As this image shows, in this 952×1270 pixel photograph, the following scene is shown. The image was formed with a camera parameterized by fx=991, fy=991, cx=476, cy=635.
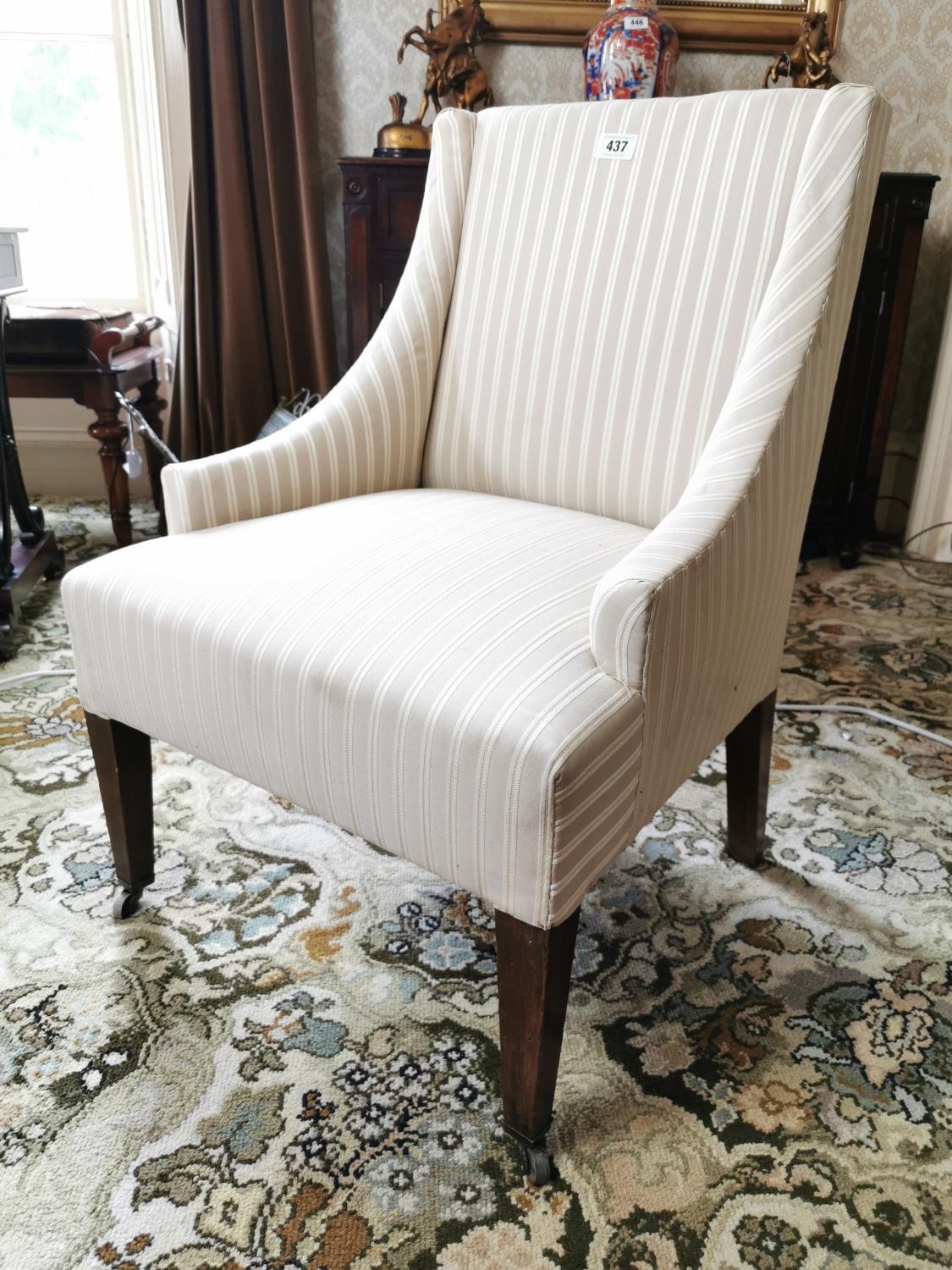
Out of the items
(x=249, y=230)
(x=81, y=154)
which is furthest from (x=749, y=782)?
(x=81, y=154)

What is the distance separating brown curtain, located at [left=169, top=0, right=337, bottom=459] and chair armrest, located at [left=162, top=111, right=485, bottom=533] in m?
1.29

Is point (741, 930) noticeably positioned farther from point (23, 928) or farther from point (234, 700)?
point (23, 928)

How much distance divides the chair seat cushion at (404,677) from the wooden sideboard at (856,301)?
1351mm

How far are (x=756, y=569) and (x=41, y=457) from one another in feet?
8.62

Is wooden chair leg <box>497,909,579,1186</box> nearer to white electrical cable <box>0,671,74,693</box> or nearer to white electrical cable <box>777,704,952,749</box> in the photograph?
white electrical cable <box>777,704,952,749</box>

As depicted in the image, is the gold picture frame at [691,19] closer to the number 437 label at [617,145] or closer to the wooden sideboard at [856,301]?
the wooden sideboard at [856,301]

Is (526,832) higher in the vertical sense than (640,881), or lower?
higher

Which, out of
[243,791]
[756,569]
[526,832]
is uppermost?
[756,569]

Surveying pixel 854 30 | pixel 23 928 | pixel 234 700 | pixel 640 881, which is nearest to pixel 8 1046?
pixel 23 928

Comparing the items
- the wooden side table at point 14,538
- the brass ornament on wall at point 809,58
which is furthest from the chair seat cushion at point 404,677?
the brass ornament on wall at point 809,58

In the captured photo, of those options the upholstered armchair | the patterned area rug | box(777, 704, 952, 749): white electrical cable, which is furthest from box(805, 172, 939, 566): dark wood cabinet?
the upholstered armchair

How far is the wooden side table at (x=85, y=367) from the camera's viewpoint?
220 cm

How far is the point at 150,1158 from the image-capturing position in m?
0.93

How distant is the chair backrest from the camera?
1.15 metres
